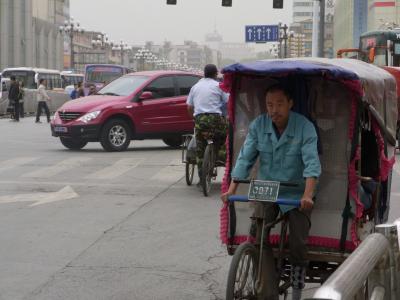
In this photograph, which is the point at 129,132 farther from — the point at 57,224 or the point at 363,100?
the point at 363,100

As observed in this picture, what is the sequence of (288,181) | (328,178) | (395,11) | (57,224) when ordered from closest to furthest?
(288,181)
(328,178)
(57,224)
(395,11)

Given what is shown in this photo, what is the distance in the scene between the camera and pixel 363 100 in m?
5.38

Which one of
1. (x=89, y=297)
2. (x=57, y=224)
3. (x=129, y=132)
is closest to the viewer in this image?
(x=89, y=297)

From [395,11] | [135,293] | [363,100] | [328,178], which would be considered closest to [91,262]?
[135,293]

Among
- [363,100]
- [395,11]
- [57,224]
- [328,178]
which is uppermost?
[395,11]

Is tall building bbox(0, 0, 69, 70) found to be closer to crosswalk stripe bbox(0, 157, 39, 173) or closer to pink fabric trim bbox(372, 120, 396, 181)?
crosswalk stripe bbox(0, 157, 39, 173)

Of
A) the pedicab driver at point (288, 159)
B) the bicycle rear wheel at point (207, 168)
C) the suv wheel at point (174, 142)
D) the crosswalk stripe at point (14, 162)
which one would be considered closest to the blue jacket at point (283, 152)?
the pedicab driver at point (288, 159)

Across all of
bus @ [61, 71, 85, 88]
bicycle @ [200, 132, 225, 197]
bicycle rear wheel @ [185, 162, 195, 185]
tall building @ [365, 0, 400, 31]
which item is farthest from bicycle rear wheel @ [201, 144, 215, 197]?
tall building @ [365, 0, 400, 31]

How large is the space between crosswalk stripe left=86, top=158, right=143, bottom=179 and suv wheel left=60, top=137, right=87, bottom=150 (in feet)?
9.26

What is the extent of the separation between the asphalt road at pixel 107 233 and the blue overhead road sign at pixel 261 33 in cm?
4903

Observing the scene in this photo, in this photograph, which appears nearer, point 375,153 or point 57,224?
point 375,153

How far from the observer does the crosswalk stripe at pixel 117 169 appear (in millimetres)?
13883

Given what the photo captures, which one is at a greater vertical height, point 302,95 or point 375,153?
point 302,95

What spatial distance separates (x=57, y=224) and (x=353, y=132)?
4.60 meters
